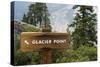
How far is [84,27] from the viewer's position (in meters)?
2.07

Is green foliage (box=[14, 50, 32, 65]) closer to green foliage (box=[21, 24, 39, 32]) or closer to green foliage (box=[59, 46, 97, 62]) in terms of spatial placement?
green foliage (box=[21, 24, 39, 32])

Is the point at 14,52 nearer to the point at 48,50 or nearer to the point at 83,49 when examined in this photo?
the point at 48,50

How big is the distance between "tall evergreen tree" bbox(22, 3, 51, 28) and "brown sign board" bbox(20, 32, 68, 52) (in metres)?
0.09

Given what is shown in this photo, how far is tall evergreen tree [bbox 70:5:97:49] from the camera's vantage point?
6.65 ft

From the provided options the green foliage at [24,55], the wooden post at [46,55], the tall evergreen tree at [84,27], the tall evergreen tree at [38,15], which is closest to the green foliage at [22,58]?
the green foliage at [24,55]

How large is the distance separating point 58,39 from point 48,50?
14cm

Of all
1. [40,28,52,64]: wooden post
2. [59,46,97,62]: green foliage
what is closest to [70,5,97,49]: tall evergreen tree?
[59,46,97,62]: green foliage

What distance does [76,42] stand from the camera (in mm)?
2023

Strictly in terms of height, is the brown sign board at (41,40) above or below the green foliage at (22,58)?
above

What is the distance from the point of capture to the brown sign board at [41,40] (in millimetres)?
1827

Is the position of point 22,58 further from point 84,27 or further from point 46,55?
point 84,27

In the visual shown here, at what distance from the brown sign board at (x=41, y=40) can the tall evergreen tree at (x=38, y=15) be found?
3.7 inches

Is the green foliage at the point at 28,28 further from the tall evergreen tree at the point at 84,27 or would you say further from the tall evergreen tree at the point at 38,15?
the tall evergreen tree at the point at 84,27
